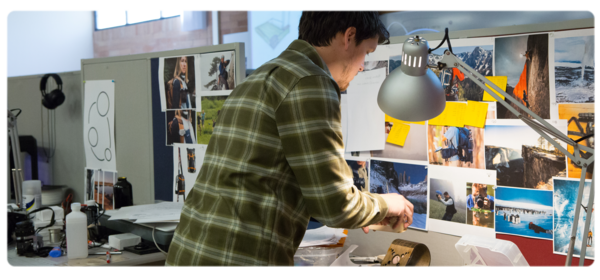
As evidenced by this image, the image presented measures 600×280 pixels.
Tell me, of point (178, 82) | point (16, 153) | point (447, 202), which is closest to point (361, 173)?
point (447, 202)

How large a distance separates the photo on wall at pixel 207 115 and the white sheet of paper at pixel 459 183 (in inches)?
29.0

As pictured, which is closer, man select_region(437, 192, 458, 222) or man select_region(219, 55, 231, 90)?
man select_region(437, 192, 458, 222)

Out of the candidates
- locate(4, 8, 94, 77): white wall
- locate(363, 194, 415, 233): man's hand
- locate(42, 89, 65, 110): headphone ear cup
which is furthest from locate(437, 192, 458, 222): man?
locate(4, 8, 94, 77): white wall

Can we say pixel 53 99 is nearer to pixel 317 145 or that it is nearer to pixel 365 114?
pixel 365 114

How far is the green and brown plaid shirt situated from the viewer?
79 centimetres

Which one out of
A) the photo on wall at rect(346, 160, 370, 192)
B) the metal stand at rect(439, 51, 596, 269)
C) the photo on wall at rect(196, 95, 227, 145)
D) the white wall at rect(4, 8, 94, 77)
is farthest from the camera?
the white wall at rect(4, 8, 94, 77)

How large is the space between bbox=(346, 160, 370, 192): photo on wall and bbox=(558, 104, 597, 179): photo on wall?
56 centimetres

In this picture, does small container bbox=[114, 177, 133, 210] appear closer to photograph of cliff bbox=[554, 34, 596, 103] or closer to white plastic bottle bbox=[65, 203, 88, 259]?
white plastic bottle bbox=[65, 203, 88, 259]

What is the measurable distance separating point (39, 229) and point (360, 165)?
3.56 feet

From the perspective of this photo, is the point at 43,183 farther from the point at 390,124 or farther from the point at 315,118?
the point at 315,118

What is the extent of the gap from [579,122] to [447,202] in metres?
0.40

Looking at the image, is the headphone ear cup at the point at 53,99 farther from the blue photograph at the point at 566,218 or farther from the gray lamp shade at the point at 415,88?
the blue photograph at the point at 566,218

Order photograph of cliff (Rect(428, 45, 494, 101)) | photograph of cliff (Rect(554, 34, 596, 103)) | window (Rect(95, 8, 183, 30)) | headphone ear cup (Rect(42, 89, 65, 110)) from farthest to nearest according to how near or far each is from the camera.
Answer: window (Rect(95, 8, 183, 30)), headphone ear cup (Rect(42, 89, 65, 110)), photograph of cliff (Rect(428, 45, 494, 101)), photograph of cliff (Rect(554, 34, 596, 103))

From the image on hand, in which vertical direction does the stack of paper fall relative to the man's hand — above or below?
below
